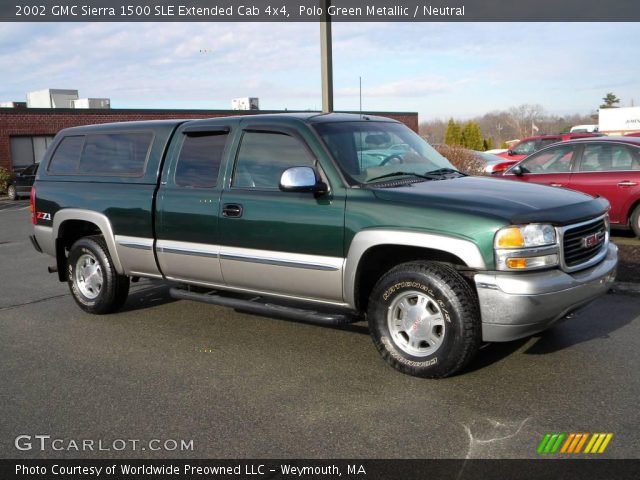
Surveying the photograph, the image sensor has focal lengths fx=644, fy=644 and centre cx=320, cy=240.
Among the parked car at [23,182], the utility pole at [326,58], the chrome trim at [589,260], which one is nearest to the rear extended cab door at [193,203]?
the chrome trim at [589,260]

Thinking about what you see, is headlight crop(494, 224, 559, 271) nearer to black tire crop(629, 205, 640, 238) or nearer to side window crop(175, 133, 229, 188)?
side window crop(175, 133, 229, 188)

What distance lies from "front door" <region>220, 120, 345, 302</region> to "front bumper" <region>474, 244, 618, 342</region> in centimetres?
113

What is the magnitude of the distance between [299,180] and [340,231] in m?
0.49

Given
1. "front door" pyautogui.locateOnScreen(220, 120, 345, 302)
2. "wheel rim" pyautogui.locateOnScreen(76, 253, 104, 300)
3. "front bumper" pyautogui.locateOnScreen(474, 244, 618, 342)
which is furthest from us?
"wheel rim" pyautogui.locateOnScreen(76, 253, 104, 300)

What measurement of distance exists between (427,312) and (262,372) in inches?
52.3

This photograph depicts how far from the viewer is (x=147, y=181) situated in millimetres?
6039

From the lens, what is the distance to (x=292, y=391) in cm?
447

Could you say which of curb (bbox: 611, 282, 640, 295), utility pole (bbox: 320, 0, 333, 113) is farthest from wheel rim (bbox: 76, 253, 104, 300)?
curb (bbox: 611, 282, 640, 295)

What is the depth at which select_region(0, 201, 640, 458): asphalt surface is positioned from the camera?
3699 millimetres

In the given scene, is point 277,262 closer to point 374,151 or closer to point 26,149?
point 374,151

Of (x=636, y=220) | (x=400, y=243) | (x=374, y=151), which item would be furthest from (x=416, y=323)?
(x=636, y=220)

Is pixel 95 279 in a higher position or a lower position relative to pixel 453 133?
lower

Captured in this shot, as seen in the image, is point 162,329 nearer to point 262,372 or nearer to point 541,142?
point 262,372

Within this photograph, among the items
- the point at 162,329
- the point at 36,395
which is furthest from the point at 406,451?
the point at 162,329
